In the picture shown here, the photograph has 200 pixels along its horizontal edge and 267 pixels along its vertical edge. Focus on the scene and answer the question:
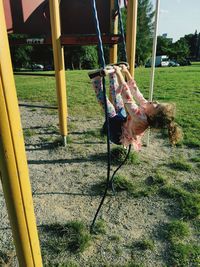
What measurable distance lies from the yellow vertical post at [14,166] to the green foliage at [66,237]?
29.0 inches

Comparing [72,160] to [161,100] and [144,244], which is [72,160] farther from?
[161,100]

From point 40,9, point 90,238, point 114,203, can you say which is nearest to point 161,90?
→ point 40,9

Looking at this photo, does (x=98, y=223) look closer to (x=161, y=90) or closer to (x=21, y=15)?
(x=21, y=15)

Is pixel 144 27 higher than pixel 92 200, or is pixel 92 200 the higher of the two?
pixel 144 27

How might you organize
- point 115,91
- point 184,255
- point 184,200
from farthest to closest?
point 184,200, point 115,91, point 184,255

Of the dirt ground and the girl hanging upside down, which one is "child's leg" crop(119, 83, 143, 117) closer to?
the girl hanging upside down

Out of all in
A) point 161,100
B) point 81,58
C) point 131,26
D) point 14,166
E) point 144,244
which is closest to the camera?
point 14,166

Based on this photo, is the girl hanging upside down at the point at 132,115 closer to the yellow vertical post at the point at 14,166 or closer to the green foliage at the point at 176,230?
the green foliage at the point at 176,230

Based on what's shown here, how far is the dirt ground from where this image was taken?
259cm

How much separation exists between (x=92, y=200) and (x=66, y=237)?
0.69 meters

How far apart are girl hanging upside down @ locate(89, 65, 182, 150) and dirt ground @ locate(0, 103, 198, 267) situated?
78 centimetres

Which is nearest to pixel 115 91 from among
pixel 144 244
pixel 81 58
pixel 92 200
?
pixel 92 200

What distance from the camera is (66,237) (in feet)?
9.00

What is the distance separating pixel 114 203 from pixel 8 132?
2.06 metres
